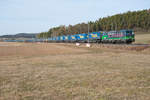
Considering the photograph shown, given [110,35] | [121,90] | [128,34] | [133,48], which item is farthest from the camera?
[110,35]

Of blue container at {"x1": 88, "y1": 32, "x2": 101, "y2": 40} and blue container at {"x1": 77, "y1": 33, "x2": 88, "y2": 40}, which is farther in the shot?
blue container at {"x1": 77, "y1": 33, "x2": 88, "y2": 40}

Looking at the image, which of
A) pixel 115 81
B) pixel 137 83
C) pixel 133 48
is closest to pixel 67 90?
pixel 115 81

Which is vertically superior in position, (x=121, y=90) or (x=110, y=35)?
(x=110, y=35)

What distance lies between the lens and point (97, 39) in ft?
177

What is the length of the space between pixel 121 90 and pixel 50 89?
11.3 ft

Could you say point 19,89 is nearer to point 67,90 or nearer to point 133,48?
point 67,90

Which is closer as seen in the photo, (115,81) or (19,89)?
(19,89)

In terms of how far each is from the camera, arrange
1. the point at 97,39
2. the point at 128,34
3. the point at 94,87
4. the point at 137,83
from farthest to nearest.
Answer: the point at 97,39 < the point at 128,34 < the point at 137,83 < the point at 94,87

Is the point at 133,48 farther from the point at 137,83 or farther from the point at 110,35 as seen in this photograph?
the point at 137,83

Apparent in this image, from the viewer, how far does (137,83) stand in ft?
30.8

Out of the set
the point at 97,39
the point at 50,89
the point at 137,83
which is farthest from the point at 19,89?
the point at 97,39

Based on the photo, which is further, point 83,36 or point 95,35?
point 83,36

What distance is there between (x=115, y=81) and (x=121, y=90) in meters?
1.85

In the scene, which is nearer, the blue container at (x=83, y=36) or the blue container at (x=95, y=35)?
the blue container at (x=95, y=35)
